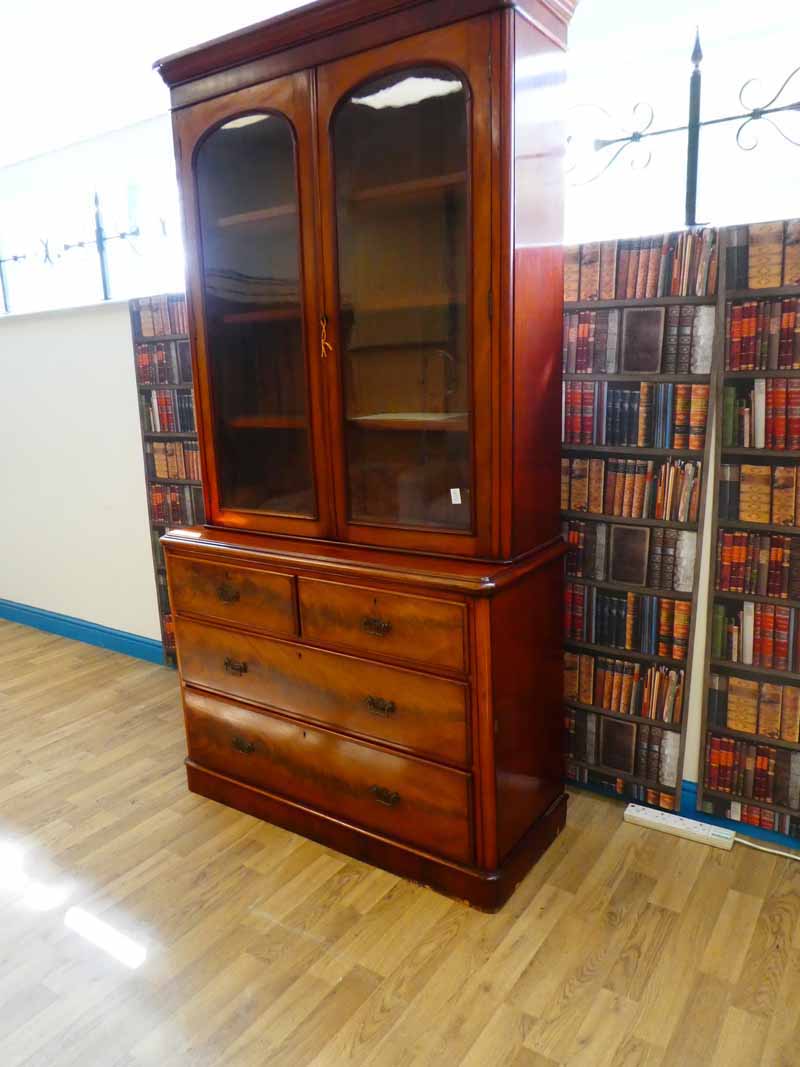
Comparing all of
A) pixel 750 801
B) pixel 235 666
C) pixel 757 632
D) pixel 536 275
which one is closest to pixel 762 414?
pixel 757 632

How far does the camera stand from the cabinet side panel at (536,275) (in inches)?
62.4

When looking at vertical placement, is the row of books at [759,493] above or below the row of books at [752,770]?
above

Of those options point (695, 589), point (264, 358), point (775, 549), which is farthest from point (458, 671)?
point (264, 358)

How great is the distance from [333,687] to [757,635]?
1100 mm

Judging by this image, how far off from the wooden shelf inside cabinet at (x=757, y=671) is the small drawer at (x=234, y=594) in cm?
113

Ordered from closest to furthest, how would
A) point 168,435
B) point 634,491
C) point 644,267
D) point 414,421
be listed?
point 414,421, point 644,267, point 634,491, point 168,435

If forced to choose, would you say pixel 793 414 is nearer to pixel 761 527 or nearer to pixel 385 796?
pixel 761 527

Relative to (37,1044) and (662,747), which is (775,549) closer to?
(662,747)

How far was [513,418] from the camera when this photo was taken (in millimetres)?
1658

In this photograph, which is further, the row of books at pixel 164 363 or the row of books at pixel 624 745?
the row of books at pixel 164 363

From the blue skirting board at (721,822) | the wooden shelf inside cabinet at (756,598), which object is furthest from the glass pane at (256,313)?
the blue skirting board at (721,822)

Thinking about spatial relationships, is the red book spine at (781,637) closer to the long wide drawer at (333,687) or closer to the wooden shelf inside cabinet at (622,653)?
the wooden shelf inside cabinet at (622,653)

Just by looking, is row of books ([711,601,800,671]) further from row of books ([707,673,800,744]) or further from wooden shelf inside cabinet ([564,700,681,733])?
wooden shelf inside cabinet ([564,700,681,733])

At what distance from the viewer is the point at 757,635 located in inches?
76.1
